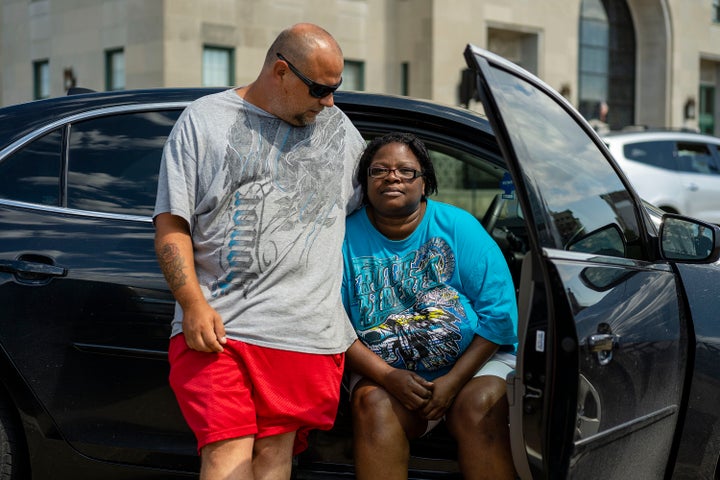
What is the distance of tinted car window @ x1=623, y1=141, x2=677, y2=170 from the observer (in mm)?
11883

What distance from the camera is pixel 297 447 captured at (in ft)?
9.17

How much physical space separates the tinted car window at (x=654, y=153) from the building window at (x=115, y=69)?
10.5 meters

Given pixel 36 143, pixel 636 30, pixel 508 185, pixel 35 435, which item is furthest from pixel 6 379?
pixel 636 30

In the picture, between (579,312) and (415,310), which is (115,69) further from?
(579,312)

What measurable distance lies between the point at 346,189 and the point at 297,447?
31.5 inches

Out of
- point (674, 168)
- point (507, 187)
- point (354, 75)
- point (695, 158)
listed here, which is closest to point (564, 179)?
point (507, 187)

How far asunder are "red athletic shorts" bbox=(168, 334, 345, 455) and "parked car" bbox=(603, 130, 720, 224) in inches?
380

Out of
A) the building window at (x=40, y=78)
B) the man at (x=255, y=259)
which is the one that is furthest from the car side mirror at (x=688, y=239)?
the building window at (x=40, y=78)

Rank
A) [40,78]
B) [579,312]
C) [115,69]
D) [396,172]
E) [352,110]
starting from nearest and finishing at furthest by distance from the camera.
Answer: [579,312] → [396,172] → [352,110] → [115,69] → [40,78]

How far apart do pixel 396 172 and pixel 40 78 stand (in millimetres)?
19341

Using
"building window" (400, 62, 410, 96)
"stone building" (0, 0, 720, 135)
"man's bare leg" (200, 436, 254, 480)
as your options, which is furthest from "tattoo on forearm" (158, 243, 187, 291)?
"building window" (400, 62, 410, 96)

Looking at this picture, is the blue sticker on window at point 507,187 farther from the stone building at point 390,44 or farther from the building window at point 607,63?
the building window at point 607,63

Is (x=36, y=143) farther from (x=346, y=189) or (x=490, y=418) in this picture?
(x=490, y=418)

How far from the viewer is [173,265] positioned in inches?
95.3
